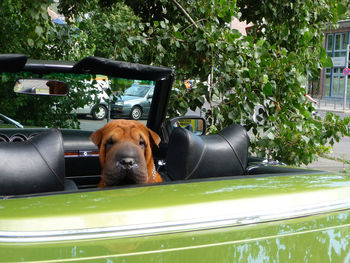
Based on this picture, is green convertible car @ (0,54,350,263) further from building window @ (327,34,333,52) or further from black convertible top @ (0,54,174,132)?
building window @ (327,34,333,52)

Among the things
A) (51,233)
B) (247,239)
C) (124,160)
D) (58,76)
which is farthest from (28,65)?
(247,239)

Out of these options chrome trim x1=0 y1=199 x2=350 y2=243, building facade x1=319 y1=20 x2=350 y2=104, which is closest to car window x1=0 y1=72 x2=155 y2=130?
chrome trim x1=0 y1=199 x2=350 y2=243

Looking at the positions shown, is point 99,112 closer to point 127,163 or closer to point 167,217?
point 127,163

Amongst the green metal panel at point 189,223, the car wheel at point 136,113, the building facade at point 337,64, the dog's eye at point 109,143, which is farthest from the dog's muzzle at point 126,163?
the building facade at point 337,64

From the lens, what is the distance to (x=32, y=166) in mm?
1632

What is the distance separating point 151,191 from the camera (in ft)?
5.07

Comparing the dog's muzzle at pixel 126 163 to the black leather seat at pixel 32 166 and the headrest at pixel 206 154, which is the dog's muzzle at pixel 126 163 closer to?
the headrest at pixel 206 154

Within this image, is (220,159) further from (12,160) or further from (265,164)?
(12,160)

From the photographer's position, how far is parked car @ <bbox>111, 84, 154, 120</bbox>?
351cm

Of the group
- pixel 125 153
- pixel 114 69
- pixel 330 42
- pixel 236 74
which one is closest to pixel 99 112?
pixel 114 69

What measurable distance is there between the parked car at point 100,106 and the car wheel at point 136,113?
9.9 inches

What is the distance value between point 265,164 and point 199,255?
1.50 meters

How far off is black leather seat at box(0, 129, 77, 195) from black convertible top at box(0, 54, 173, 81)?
1.19 meters

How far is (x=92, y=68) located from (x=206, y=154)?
141cm
